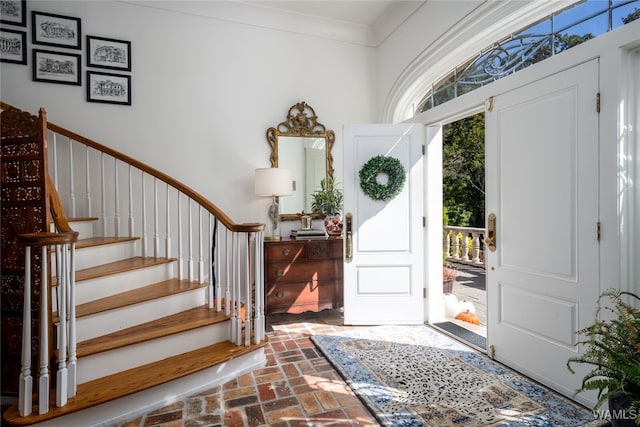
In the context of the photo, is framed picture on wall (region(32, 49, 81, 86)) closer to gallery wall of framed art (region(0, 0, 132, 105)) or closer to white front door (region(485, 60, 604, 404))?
gallery wall of framed art (region(0, 0, 132, 105))

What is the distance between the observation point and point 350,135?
356 cm

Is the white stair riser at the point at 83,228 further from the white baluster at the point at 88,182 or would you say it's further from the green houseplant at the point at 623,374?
the green houseplant at the point at 623,374

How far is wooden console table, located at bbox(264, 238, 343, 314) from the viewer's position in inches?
142

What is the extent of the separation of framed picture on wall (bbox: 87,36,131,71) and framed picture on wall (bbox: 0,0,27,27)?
1.75 feet

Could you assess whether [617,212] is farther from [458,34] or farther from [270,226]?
[270,226]

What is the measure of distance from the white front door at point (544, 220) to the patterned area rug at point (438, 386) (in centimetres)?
20

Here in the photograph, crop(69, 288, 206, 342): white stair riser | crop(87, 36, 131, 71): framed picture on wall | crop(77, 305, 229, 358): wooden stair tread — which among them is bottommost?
crop(77, 305, 229, 358): wooden stair tread

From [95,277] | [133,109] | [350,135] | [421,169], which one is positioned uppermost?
[133,109]

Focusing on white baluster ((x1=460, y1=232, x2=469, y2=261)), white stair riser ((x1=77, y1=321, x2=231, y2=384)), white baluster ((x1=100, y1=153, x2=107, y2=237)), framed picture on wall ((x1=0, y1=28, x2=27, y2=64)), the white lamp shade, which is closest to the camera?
white stair riser ((x1=77, y1=321, x2=231, y2=384))

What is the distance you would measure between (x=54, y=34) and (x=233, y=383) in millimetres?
3632

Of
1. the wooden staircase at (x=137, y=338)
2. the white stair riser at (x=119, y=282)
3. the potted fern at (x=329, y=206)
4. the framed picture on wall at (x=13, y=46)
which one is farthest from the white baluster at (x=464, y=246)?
the framed picture on wall at (x=13, y=46)

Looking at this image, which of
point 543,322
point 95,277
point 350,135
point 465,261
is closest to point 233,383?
point 95,277

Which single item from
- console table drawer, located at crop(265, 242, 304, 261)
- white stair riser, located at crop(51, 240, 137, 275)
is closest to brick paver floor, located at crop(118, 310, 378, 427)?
console table drawer, located at crop(265, 242, 304, 261)

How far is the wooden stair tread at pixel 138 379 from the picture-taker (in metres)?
1.83
